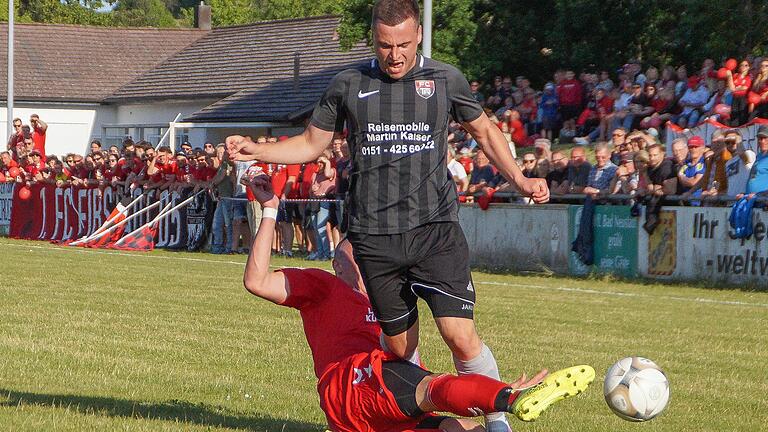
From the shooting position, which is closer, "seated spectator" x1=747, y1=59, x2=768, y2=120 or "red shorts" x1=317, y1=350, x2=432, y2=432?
"red shorts" x1=317, y1=350, x2=432, y2=432

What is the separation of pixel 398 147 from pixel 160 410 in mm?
2311

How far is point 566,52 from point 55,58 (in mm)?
35652

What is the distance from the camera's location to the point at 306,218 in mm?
22062

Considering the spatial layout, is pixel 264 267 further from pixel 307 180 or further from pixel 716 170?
pixel 307 180

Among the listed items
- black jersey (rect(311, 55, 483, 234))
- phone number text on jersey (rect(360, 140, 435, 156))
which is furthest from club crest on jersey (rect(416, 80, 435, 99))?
phone number text on jersey (rect(360, 140, 435, 156))

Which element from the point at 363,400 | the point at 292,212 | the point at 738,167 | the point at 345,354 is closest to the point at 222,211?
the point at 292,212

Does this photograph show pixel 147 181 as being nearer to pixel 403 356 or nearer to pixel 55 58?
pixel 403 356

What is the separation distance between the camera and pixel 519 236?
65.9 feet

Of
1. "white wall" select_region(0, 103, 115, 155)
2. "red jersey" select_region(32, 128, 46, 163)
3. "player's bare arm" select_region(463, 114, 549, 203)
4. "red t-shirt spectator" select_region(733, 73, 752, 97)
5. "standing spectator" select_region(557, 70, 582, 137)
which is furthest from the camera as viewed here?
"white wall" select_region(0, 103, 115, 155)

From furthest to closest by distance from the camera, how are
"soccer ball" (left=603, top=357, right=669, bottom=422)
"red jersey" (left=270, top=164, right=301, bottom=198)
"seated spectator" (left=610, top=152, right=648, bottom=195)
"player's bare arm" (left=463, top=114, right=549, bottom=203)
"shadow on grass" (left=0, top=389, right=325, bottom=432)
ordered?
"red jersey" (left=270, top=164, right=301, bottom=198) < "seated spectator" (left=610, top=152, right=648, bottom=195) < "shadow on grass" (left=0, top=389, right=325, bottom=432) < "player's bare arm" (left=463, top=114, right=549, bottom=203) < "soccer ball" (left=603, top=357, right=669, bottom=422)

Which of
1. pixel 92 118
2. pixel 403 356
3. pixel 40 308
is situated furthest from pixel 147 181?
pixel 92 118

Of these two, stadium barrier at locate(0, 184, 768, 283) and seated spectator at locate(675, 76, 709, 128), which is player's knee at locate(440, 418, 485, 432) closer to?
stadium barrier at locate(0, 184, 768, 283)

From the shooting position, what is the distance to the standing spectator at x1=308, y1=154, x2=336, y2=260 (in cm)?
2134

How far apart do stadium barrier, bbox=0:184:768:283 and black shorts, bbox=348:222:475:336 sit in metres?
11.5
